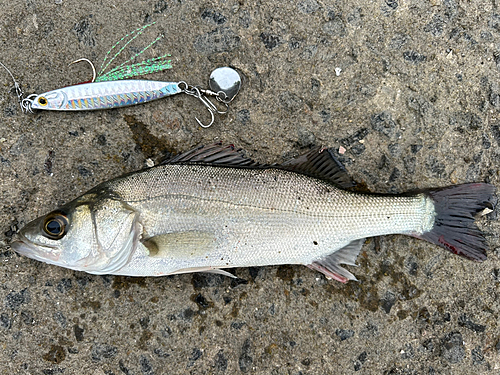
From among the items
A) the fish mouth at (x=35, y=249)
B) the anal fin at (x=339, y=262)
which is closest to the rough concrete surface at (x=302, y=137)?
the anal fin at (x=339, y=262)

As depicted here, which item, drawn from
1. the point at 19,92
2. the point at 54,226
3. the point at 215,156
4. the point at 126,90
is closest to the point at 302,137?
the point at 215,156

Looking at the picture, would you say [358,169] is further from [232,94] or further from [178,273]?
[178,273]

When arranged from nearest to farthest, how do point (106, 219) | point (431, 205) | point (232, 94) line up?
point (106, 219) → point (431, 205) → point (232, 94)

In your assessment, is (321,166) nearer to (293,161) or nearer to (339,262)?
(293,161)

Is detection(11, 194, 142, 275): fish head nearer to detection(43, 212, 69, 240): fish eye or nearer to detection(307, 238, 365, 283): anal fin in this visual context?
detection(43, 212, 69, 240): fish eye

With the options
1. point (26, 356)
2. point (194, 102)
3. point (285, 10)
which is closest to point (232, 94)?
point (194, 102)

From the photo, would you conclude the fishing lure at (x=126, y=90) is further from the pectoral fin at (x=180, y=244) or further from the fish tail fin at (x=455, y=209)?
the fish tail fin at (x=455, y=209)
